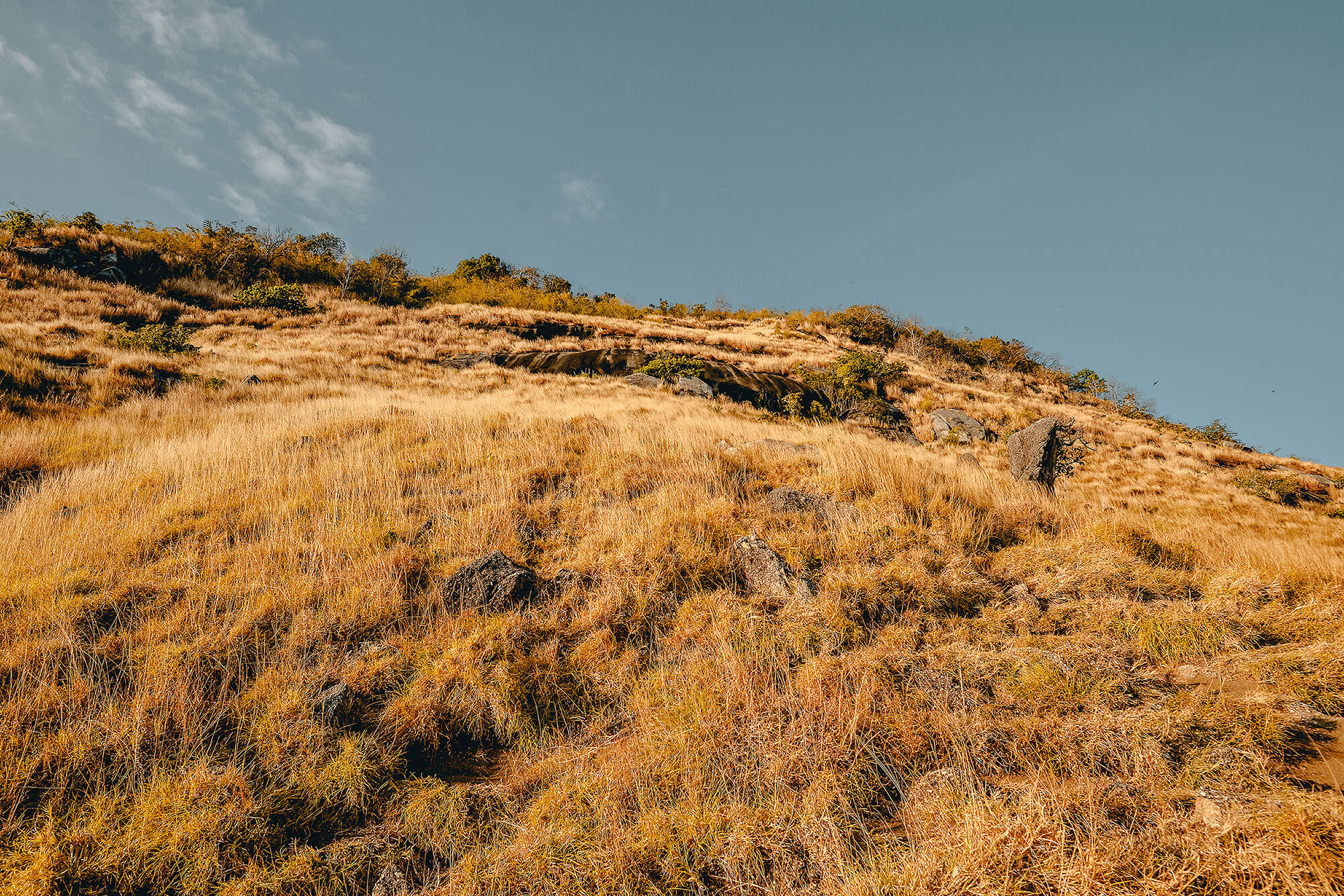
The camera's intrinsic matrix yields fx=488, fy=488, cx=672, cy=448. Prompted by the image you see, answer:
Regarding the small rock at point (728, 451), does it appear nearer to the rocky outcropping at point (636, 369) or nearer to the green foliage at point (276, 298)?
the rocky outcropping at point (636, 369)

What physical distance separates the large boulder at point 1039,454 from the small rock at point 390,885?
10.6 m

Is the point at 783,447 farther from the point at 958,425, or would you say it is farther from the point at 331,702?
the point at 958,425

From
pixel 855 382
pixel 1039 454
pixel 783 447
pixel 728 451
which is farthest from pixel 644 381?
pixel 1039 454

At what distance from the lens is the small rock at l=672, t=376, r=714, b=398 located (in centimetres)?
2292

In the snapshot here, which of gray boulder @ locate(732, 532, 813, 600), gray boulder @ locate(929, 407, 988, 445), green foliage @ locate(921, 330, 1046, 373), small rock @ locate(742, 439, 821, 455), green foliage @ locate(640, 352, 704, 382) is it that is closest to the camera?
gray boulder @ locate(732, 532, 813, 600)

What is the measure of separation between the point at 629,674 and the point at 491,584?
1.70m

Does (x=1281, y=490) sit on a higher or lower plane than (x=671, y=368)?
lower

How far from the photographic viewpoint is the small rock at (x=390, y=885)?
8.53 ft

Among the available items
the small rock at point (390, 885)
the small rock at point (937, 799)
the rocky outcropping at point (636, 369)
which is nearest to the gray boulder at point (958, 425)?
the rocky outcropping at point (636, 369)

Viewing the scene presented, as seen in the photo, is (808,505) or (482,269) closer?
(808,505)

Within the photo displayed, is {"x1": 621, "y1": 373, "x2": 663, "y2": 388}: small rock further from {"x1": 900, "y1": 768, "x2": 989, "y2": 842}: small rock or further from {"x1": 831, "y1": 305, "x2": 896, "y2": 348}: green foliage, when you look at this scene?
{"x1": 831, "y1": 305, "x2": 896, "y2": 348}: green foliage

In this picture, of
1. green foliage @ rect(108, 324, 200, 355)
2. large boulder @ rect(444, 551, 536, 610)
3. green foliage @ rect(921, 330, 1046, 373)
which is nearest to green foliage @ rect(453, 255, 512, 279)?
green foliage @ rect(108, 324, 200, 355)

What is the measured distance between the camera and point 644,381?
A: 24.3 m

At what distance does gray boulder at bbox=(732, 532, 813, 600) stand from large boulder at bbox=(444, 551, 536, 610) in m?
2.25
